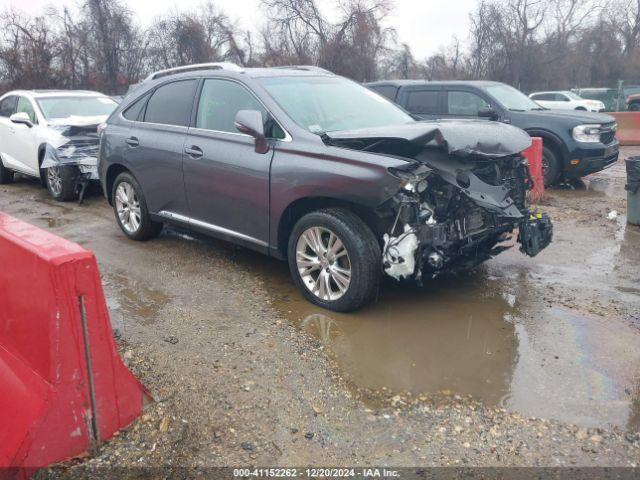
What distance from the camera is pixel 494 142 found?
416cm

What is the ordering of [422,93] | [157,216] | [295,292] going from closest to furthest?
[295,292] → [157,216] → [422,93]

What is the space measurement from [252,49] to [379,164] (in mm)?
38688

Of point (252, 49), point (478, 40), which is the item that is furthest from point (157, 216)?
point (478, 40)

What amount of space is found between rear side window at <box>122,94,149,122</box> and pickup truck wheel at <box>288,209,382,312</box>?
2.57m

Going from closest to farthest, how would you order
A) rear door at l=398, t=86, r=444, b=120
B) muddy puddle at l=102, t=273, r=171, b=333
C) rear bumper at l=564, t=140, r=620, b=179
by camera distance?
muddy puddle at l=102, t=273, r=171, b=333, rear bumper at l=564, t=140, r=620, b=179, rear door at l=398, t=86, r=444, b=120

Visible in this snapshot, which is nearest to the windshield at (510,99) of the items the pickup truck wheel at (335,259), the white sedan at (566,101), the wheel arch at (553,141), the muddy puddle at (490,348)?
the wheel arch at (553,141)

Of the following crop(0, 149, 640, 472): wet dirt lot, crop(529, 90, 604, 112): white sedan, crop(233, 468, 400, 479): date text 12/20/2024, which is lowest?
crop(233, 468, 400, 479): date text 12/20/2024

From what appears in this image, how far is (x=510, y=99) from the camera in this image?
9.62 m

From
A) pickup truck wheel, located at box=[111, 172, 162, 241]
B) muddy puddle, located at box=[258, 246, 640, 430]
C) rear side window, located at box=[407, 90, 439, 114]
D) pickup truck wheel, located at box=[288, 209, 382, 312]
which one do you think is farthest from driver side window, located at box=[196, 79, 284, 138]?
rear side window, located at box=[407, 90, 439, 114]

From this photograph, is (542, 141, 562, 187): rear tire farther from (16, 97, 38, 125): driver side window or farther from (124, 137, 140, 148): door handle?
(16, 97, 38, 125): driver side window

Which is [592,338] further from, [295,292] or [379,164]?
[295,292]

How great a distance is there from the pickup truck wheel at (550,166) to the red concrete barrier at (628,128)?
7344 mm

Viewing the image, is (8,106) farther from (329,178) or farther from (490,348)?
(490,348)

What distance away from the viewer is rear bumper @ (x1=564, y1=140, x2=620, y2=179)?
28.8 feet
